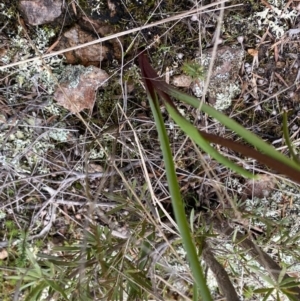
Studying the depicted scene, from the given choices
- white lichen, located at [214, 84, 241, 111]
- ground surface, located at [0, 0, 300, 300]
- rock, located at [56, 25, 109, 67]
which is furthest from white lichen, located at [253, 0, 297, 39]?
rock, located at [56, 25, 109, 67]

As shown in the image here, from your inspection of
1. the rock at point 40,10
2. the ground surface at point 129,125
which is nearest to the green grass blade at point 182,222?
the ground surface at point 129,125

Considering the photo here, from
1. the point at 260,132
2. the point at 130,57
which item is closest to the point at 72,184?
the point at 130,57

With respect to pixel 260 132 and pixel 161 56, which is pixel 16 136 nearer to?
pixel 161 56

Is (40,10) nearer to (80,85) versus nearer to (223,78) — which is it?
(80,85)

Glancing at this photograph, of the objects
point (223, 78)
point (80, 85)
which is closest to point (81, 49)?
point (80, 85)

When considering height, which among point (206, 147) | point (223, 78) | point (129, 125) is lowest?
point (129, 125)

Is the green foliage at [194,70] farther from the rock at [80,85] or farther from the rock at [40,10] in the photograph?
the rock at [40,10]
